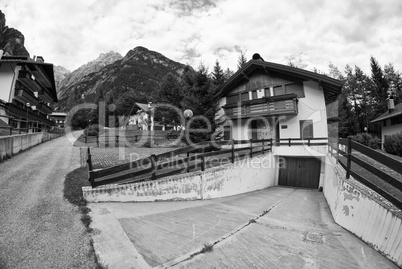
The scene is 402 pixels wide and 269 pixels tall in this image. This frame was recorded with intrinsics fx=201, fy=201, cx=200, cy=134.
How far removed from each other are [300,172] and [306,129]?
12.2 feet

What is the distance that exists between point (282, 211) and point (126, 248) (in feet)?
18.5

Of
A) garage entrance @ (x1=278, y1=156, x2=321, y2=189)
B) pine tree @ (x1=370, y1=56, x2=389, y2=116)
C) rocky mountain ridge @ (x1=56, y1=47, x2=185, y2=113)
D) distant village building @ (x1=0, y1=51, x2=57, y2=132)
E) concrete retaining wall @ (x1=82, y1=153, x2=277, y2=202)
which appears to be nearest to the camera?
concrete retaining wall @ (x1=82, y1=153, x2=277, y2=202)

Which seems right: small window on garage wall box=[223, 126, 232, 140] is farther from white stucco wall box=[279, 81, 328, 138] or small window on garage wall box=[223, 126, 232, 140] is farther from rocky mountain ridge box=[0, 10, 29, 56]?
rocky mountain ridge box=[0, 10, 29, 56]

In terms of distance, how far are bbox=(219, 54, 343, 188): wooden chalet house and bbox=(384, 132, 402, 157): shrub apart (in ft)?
18.6

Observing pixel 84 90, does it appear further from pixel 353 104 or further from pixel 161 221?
pixel 161 221

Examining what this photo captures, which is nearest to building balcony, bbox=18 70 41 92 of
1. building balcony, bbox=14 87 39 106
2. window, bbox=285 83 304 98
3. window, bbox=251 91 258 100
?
building balcony, bbox=14 87 39 106

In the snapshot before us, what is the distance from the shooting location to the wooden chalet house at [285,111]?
48.3 feet

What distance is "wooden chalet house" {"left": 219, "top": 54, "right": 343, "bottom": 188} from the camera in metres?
14.7

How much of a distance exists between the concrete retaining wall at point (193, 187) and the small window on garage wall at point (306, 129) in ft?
21.6

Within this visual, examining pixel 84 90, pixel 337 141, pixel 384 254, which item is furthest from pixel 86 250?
pixel 84 90

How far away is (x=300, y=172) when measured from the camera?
15141 millimetres

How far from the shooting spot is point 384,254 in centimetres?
373

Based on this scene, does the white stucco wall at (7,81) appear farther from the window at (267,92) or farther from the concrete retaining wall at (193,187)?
the window at (267,92)

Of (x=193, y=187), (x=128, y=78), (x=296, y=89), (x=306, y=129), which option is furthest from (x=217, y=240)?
(x=128, y=78)
